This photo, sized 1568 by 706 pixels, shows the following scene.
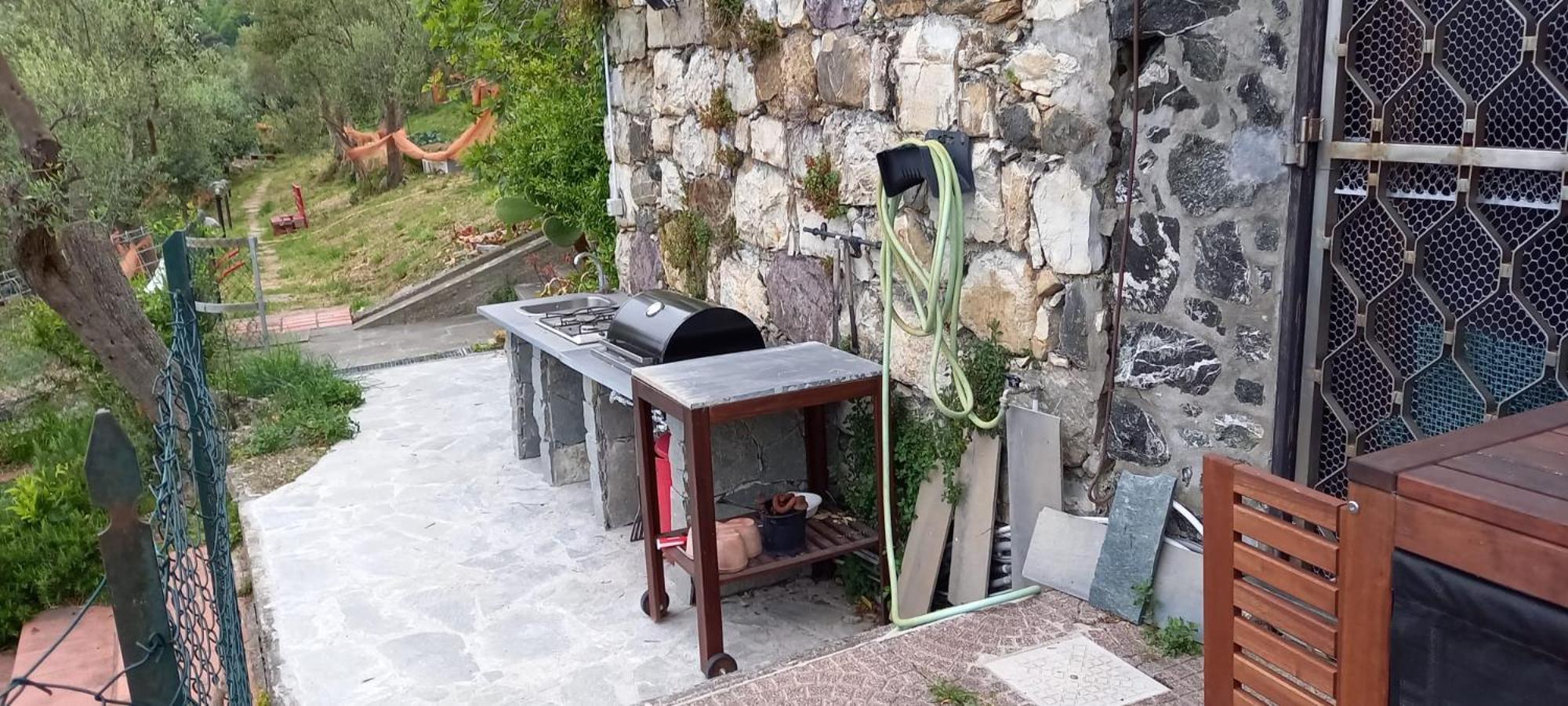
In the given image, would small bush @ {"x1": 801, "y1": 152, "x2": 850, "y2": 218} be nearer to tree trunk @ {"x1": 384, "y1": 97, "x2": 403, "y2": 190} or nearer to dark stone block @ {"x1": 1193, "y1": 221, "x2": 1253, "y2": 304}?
dark stone block @ {"x1": 1193, "y1": 221, "x2": 1253, "y2": 304}

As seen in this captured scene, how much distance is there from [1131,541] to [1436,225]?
1155 mm

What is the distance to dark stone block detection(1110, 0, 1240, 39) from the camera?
9.75 ft

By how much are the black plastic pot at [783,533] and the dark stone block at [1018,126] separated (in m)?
1.48

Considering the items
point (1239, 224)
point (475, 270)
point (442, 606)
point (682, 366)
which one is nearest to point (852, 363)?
point (682, 366)

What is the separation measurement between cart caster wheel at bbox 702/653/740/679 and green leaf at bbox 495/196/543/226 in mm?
5840

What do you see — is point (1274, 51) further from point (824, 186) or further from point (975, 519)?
point (824, 186)

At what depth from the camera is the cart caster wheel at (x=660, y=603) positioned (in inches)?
171

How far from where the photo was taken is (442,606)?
4.57 m

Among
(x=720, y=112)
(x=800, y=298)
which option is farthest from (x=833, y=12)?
(x=800, y=298)

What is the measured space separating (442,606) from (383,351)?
6.09m

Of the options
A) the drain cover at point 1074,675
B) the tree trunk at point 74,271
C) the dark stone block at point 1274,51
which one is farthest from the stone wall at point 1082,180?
the tree trunk at point 74,271

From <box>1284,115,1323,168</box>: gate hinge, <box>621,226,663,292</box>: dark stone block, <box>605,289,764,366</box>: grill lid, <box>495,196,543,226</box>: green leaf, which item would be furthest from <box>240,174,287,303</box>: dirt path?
<box>1284,115,1323,168</box>: gate hinge

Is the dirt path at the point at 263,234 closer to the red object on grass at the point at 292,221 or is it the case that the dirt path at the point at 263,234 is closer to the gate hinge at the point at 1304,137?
the red object on grass at the point at 292,221

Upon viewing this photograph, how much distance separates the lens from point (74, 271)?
6.57 m
